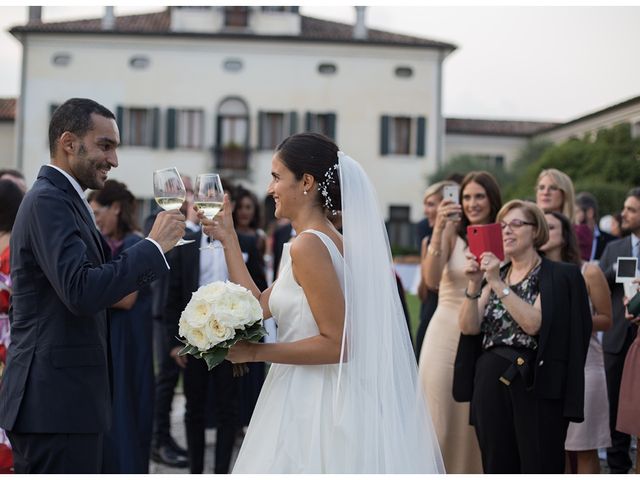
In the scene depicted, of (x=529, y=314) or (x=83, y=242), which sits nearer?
(x=83, y=242)

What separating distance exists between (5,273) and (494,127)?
123ft

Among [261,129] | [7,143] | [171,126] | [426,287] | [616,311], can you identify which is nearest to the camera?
[616,311]

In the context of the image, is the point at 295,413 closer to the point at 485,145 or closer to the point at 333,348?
the point at 333,348

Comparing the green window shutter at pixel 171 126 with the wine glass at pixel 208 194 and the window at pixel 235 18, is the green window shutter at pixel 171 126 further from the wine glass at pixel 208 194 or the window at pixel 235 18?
the wine glass at pixel 208 194

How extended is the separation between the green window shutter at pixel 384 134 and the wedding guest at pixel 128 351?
2740 cm

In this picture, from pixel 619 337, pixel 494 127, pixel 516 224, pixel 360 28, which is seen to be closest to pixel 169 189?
pixel 516 224

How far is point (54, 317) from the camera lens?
3082 mm

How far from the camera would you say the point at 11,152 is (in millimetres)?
35062

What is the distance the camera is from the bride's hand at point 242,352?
10.5 feet

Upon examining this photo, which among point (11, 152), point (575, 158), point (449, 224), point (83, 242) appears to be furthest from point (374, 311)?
point (11, 152)

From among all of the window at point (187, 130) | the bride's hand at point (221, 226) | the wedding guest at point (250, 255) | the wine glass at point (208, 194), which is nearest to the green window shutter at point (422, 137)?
the window at point (187, 130)

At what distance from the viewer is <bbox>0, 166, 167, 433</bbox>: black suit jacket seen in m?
3.01

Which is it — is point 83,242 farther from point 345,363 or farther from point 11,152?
point 11,152

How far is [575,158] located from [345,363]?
2411 centimetres
